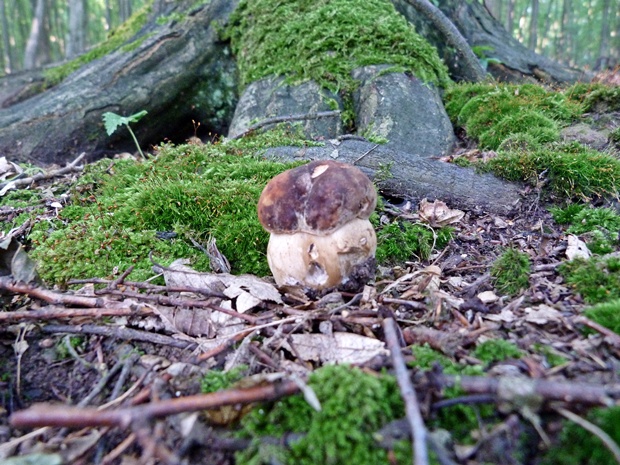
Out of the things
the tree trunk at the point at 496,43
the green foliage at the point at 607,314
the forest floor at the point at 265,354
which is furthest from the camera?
the tree trunk at the point at 496,43

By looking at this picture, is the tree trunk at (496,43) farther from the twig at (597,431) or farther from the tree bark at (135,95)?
the twig at (597,431)

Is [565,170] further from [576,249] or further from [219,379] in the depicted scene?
[219,379]

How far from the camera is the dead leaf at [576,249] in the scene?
2.79m

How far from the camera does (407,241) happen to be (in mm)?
3303

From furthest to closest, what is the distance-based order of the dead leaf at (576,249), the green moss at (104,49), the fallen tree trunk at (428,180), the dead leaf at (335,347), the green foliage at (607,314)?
the green moss at (104,49), the fallen tree trunk at (428,180), the dead leaf at (576,249), the dead leaf at (335,347), the green foliage at (607,314)

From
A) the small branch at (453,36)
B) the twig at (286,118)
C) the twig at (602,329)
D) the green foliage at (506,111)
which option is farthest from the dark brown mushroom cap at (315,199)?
the small branch at (453,36)

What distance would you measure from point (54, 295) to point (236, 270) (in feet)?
3.95

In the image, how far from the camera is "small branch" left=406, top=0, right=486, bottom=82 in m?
7.15

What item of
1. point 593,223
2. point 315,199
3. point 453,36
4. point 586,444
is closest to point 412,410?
point 586,444

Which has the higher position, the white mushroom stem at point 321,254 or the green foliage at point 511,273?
the white mushroom stem at point 321,254

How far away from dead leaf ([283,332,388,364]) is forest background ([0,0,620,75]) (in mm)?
8374

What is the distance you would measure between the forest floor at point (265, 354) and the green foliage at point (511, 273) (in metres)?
0.04

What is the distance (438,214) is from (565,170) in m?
1.26

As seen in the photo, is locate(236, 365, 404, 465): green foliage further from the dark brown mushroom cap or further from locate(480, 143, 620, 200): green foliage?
locate(480, 143, 620, 200): green foliage
